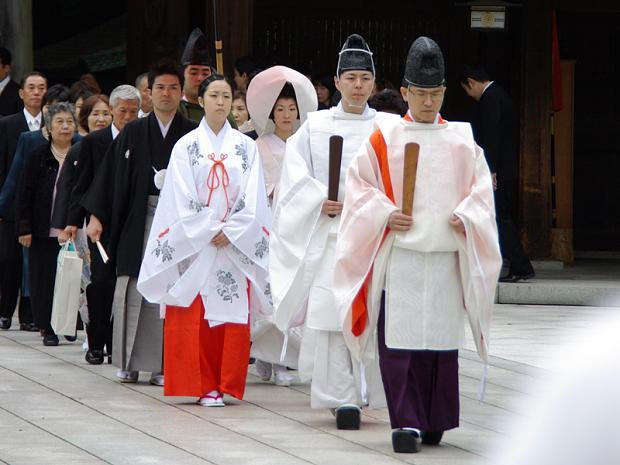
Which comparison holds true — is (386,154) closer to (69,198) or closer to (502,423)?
(502,423)

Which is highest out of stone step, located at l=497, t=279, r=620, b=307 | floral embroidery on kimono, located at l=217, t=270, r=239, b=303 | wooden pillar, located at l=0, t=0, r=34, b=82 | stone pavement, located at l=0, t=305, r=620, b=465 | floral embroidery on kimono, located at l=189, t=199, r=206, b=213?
wooden pillar, located at l=0, t=0, r=34, b=82

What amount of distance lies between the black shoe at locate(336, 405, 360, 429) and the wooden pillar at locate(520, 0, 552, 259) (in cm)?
749

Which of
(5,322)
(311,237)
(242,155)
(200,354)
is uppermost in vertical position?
(242,155)

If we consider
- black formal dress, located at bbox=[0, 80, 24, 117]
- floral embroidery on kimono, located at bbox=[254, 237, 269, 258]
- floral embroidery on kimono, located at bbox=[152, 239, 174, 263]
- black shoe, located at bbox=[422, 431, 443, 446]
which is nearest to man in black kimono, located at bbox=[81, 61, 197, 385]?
floral embroidery on kimono, located at bbox=[152, 239, 174, 263]

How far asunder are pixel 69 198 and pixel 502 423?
3.61 metres

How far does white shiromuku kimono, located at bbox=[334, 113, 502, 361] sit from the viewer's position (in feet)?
18.7

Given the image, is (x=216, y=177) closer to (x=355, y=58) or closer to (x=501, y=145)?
(x=355, y=58)

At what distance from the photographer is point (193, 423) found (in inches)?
249

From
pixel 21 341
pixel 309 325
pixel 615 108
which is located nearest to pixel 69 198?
pixel 21 341

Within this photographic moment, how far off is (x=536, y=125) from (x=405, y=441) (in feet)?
27.1

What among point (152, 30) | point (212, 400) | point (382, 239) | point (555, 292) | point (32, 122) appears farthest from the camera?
point (152, 30)

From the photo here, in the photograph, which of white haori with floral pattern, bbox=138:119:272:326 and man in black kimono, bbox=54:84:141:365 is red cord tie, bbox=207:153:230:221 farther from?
man in black kimono, bbox=54:84:141:365

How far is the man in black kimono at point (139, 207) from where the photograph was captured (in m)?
7.57

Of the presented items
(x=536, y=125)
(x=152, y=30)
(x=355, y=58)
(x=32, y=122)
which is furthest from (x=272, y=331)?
(x=152, y=30)
